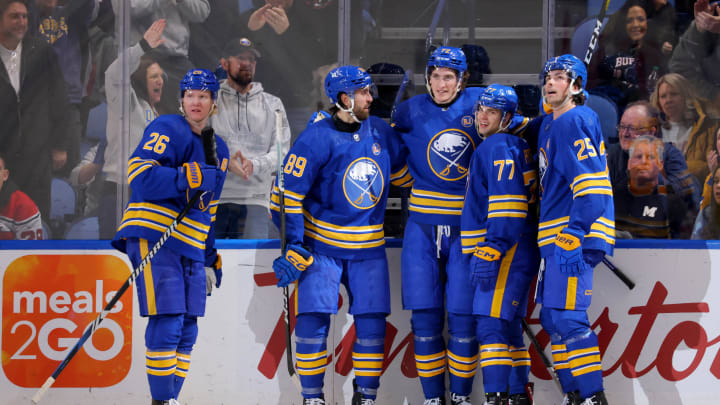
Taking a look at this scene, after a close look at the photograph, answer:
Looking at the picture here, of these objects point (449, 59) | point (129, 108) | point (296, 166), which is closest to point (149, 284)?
point (296, 166)

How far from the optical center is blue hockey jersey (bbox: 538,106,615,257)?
2.96m

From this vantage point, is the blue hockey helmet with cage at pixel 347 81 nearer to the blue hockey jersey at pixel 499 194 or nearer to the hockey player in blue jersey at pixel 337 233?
the hockey player in blue jersey at pixel 337 233

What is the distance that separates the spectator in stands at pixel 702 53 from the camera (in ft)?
12.6

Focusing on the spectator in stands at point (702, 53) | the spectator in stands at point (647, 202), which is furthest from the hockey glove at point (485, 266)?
the spectator in stands at point (702, 53)

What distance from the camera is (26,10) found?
389cm

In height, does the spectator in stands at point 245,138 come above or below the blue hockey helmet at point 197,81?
below

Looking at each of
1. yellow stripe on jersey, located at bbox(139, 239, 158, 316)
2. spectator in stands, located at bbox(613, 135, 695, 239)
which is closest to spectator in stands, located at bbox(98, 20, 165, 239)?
yellow stripe on jersey, located at bbox(139, 239, 158, 316)

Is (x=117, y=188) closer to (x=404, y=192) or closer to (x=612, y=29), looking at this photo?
(x=404, y=192)

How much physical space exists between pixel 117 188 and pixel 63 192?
0.28 m

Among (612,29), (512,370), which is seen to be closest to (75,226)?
(512,370)

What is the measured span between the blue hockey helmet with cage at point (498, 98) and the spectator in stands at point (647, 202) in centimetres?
98

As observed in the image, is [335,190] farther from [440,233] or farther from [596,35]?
[596,35]

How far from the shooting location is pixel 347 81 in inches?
129

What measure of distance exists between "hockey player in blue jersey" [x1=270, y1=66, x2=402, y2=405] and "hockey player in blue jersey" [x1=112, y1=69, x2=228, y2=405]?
1.19 ft
